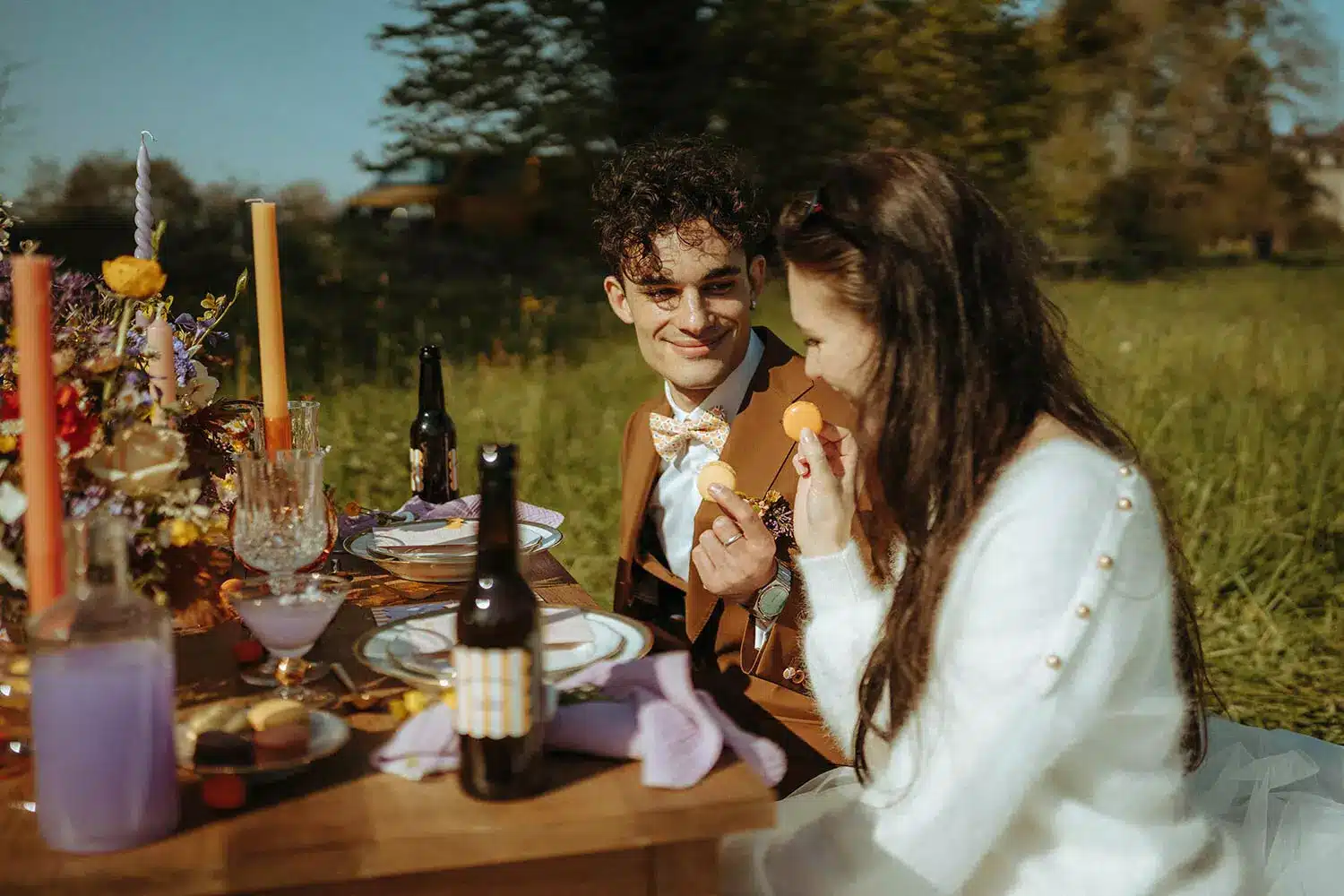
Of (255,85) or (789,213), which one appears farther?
(255,85)

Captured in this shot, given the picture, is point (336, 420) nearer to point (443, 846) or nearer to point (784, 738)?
point (784, 738)

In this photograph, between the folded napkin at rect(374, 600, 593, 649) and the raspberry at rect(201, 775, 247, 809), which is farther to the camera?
the folded napkin at rect(374, 600, 593, 649)

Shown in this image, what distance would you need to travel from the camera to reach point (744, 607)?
2.32 meters

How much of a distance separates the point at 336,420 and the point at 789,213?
18.4 feet

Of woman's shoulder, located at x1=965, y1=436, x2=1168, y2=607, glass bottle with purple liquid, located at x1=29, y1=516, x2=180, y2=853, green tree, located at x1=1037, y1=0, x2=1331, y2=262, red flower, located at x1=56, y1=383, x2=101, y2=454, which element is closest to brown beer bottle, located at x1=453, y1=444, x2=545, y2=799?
glass bottle with purple liquid, located at x1=29, y1=516, x2=180, y2=853

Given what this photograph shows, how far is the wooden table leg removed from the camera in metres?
1.17

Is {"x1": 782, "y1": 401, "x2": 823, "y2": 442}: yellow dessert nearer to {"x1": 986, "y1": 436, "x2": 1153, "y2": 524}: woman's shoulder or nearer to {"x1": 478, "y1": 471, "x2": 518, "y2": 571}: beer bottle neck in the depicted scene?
{"x1": 986, "y1": 436, "x2": 1153, "y2": 524}: woman's shoulder

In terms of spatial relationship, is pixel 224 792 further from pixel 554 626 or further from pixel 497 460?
pixel 554 626

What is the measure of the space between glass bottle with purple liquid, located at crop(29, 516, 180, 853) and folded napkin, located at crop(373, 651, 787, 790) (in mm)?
250

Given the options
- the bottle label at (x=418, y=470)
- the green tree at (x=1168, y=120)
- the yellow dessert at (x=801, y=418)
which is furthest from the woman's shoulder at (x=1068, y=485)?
the green tree at (x=1168, y=120)

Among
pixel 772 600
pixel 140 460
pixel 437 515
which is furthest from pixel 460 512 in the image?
pixel 140 460

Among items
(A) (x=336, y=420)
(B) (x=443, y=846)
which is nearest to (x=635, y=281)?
(B) (x=443, y=846)

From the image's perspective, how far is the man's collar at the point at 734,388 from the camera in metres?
2.64

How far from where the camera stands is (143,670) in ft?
3.43
